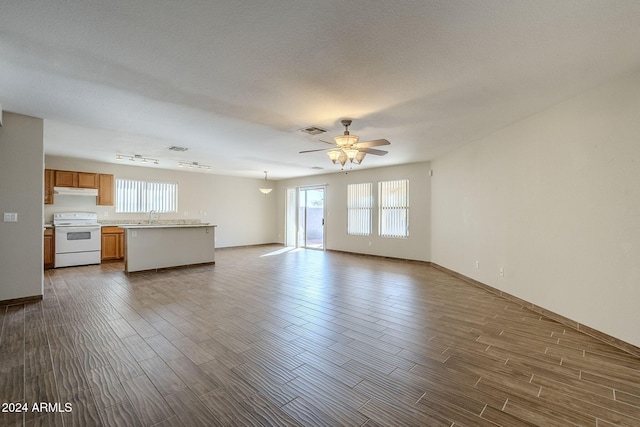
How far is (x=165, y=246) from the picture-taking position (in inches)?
247

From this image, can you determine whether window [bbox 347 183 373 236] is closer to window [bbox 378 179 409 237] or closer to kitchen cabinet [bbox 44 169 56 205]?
window [bbox 378 179 409 237]

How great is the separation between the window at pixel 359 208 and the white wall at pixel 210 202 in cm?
372

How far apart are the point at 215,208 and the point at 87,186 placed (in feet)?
11.4

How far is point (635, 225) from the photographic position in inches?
104

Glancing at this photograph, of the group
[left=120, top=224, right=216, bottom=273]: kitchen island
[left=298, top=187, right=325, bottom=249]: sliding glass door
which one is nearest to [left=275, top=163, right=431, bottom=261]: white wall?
[left=298, top=187, right=325, bottom=249]: sliding glass door

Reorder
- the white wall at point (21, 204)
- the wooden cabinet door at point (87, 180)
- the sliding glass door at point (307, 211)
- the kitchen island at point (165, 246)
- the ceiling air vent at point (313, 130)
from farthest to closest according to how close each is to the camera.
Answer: the sliding glass door at point (307, 211) < the wooden cabinet door at point (87, 180) < the kitchen island at point (165, 246) < the ceiling air vent at point (313, 130) < the white wall at point (21, 204)

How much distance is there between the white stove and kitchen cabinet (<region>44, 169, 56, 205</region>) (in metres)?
0.37

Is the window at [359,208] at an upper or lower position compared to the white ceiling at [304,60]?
lower

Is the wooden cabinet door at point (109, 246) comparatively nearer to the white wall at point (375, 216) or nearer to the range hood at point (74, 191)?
the range hood at point (74, 191)

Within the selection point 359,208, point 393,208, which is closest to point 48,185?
point 359,208

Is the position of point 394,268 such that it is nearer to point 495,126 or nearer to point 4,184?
point 495,126

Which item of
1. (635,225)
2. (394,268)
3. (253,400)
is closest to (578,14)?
(635,225)

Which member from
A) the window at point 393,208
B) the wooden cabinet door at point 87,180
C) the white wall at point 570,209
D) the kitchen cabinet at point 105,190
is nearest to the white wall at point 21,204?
the wooden cabinet door at point 87,180

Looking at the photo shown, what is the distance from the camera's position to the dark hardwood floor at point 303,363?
5.90 ft
